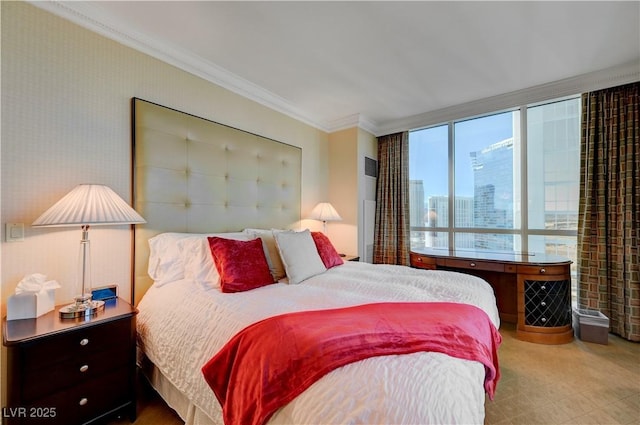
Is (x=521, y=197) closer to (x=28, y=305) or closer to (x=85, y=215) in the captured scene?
(x=85, y=215)

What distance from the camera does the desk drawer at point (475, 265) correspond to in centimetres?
276

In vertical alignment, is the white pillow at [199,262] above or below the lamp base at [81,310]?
above

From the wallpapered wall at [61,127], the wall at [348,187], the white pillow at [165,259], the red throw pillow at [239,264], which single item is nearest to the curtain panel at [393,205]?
the wall at [348,187]

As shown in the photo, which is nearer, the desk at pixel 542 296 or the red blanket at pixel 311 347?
the red blanket at pixel 311 347

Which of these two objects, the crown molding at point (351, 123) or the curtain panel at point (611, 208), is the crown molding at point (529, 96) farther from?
the crown molding at point (351, 123)

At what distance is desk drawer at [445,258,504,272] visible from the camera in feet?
9.07

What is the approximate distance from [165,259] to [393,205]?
3046mm

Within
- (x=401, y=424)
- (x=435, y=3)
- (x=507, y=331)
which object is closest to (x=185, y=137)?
(x=435, y=3)

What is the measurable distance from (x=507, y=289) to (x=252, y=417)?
324 cm

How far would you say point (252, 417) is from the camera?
941 mm

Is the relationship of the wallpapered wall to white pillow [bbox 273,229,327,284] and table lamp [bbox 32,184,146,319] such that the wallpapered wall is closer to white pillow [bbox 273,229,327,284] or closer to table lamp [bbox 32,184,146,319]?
table lamp [bbox 32,184,146,319]

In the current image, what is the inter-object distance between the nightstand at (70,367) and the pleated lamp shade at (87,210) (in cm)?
51

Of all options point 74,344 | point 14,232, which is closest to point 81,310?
point 74,344

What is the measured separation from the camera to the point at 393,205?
4051 mm
